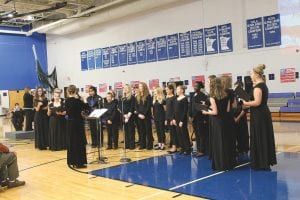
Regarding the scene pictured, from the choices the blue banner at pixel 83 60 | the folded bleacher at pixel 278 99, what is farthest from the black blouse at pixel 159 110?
the blue banner at pixel 83 60

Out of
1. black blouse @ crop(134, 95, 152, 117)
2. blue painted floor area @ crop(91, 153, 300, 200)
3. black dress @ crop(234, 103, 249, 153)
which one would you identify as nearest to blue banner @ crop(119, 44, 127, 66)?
black blouse @ crop(134, 95, 152, 117)

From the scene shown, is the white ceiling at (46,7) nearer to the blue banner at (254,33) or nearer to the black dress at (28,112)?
the black dress at (28,112)

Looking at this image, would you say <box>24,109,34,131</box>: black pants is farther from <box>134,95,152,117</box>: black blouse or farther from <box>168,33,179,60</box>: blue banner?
<box>168,33,179,60</box>: blue banner

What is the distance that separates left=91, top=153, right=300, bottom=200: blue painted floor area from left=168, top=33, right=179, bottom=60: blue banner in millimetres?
7851

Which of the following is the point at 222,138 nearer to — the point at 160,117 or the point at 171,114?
the point at 171,114

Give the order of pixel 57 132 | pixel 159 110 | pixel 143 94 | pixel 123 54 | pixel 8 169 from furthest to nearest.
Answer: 1. pixel 123 54
2. pixel 57 132
3. pixel 143 94
4. pixel 159 110
5. pixel 8 169

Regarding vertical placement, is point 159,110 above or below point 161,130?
above

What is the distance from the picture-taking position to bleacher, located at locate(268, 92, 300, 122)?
11459mm

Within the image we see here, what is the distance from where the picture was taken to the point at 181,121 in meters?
7.34

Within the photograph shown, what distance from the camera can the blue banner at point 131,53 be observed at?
52.9 ft

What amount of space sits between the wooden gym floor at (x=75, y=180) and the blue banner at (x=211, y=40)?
15.7 ft

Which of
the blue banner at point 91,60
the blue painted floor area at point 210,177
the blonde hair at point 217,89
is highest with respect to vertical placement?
the blue banner at point 91,60

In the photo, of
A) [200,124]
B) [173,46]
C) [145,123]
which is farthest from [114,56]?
[200,124]

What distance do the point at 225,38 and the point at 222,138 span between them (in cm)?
766
